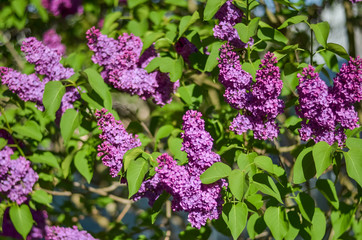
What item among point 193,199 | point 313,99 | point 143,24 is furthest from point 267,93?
point 143,24

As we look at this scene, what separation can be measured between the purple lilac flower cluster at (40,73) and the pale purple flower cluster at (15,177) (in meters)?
0.29

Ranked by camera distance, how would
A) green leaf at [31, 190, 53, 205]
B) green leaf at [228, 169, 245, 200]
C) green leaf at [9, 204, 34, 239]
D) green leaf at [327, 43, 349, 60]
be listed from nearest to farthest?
green leaf at [228, 169, 245, 200]
green leaf at [327, 43, 349, 60]
green leaf at [9, 204, 34, 239]
green leaf at [31, 190, 53, 205]

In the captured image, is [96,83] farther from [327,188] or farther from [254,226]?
[327,188]

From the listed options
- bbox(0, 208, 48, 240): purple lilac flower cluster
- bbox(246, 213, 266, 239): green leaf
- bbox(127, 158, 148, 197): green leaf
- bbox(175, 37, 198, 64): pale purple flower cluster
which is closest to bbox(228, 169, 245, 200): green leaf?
bbox(127, 158, 148, 197): green leaf

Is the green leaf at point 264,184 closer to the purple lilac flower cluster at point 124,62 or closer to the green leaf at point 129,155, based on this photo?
the green leaf at point 129,155

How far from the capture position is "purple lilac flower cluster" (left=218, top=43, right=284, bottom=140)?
57.8 inches

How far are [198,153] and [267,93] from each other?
30 centimetres

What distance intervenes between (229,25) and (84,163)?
91 cm

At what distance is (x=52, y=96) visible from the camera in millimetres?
1658

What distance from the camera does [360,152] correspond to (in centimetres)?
145

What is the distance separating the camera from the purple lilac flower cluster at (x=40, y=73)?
1815mm

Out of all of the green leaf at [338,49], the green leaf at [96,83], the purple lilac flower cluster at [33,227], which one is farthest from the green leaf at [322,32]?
the purple lilac flower cluster at [33,227]

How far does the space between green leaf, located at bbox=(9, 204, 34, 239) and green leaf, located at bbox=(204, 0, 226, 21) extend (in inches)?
46.6

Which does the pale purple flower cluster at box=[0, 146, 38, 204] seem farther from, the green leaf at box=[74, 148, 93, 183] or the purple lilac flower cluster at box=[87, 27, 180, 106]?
the purple lilac flower cluster at box=[87, 27, 180, 106]
